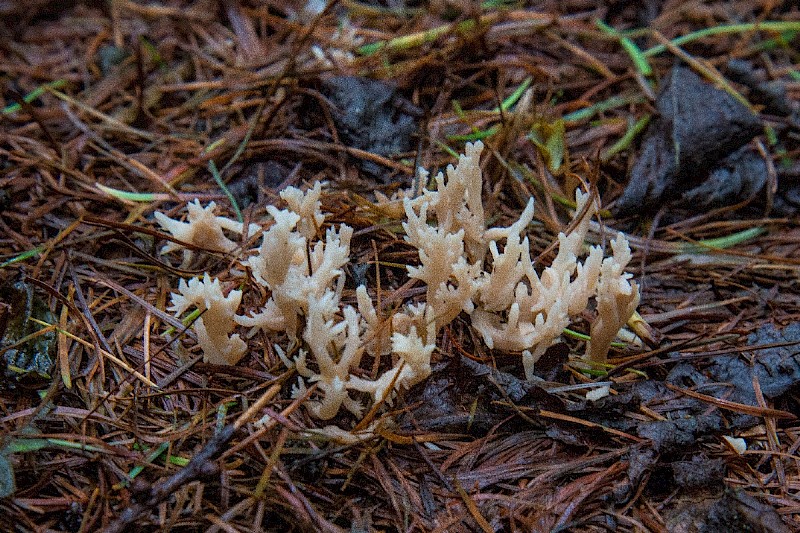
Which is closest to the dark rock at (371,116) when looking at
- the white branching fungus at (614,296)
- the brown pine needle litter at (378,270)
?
the brown pine needle litter at (378,270)

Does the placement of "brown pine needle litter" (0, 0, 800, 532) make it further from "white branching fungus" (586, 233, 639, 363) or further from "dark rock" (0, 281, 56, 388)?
"white branching fungus" (586, 233, 639, 363)

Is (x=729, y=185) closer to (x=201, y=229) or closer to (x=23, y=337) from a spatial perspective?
(x=201, y=229)

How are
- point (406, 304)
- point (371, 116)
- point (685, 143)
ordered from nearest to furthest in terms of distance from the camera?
point (406, 304) < point (685, 143) < point (371, 116)

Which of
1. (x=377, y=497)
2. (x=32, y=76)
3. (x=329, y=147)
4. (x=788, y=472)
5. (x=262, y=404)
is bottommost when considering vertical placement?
(x=788, y=472)

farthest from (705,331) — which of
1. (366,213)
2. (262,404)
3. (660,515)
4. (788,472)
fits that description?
(262,404)

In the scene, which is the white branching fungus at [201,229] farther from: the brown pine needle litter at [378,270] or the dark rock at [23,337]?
the dark rock at [23,337]

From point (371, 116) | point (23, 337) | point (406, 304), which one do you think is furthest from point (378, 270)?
point (23, 337)

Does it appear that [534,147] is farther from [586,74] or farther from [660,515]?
[660,515]
